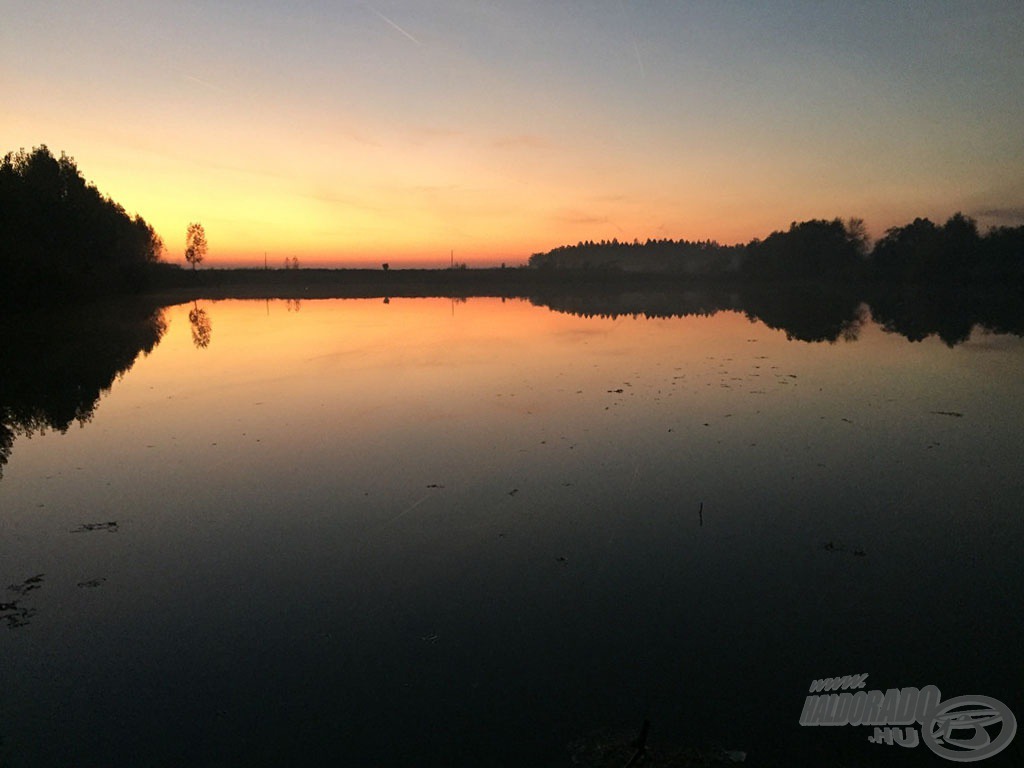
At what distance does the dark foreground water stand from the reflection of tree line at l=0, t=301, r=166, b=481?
1.30 feet

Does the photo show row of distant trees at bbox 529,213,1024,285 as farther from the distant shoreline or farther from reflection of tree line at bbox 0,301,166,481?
reflection of tree line at bbox 0,301,166,481

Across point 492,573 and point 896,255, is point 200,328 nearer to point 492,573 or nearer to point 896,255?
point 492,573

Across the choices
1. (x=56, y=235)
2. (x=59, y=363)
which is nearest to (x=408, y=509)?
(x=59, y=363)

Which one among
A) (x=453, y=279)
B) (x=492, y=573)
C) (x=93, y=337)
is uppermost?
(x=453, y=279)

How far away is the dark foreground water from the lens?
229 inches

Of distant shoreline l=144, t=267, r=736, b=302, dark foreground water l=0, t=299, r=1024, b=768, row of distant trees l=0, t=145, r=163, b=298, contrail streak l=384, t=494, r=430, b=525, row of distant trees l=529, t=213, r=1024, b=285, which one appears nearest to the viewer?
dark foreground water l=0, t=299, r=1024, b=768

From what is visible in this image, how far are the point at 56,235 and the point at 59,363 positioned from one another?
44.8 metres

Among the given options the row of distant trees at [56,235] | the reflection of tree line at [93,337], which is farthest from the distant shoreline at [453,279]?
the reflection of tree line at [93,337]

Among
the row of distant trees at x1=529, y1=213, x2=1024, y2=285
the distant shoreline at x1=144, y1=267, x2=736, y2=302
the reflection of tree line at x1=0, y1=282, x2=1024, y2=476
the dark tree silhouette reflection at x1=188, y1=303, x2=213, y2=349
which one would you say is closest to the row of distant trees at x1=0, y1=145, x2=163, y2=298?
the reflection of tree line at x1=0, y1=282, x2=1024, y2=476

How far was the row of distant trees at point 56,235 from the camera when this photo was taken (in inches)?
1881

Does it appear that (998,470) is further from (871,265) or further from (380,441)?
(871,265)

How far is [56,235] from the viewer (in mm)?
61375

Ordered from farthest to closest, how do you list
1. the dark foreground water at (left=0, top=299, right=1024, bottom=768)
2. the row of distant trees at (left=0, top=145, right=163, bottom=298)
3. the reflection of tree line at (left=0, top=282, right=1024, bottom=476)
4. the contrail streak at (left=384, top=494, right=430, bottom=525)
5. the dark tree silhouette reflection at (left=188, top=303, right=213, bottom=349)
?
1. the row of distant trees at (left=0, top=145, right=163, bottom=298)
2. the dark tree silhouette reflection at (left=188, top=303, right=213, bottom=349)
3. the reflection of tree line at (left=0, top=282, right=1024, bottom=476)
4. the contrail streak at (left=384, top=494, right=430, bottom=525)
5. the dark foreground water at (left=0, top=299, right=1024, bottom=768)

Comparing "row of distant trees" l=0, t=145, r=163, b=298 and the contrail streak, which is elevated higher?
"row of distant trees" l=0, t=145, r=163, b=298
